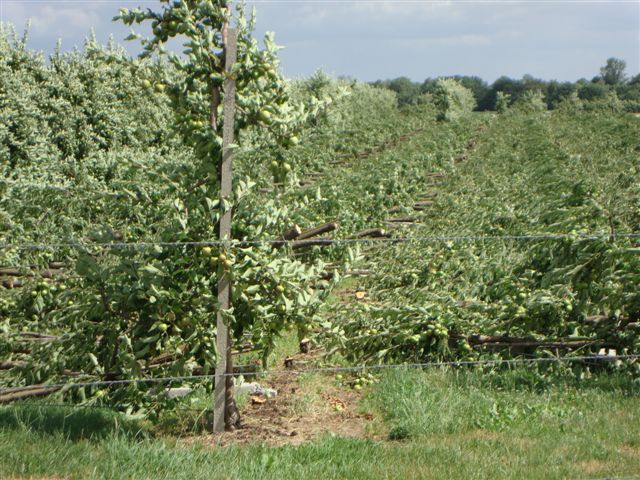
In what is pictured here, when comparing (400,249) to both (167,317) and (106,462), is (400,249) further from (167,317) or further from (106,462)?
(106,462)

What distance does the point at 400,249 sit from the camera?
1071 cm

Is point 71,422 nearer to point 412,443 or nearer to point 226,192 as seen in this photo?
point 226,192

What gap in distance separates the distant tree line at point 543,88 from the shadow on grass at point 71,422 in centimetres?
6246

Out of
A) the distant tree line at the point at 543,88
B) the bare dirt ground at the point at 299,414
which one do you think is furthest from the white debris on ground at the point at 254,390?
the distant tree line at the point at 543,88

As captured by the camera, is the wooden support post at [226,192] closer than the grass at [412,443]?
No

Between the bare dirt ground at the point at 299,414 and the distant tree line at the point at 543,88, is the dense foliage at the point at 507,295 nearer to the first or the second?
the bare dirt ground at the point at 299,414

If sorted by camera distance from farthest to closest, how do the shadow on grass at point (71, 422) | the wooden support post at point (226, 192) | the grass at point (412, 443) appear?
the wooden support post at point (226, 192) → the shadow on grass at point (71, 422) → the grass at point (412, 443)

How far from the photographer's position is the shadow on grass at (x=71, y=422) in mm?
5172

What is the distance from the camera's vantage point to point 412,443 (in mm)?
5328

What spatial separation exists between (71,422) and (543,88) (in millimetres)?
104222

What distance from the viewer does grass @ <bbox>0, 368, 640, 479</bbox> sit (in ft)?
15.5

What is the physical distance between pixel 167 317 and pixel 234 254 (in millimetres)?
645

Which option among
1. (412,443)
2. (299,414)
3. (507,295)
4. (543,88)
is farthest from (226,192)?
(543,88)

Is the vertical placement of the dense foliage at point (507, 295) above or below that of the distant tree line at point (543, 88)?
below
